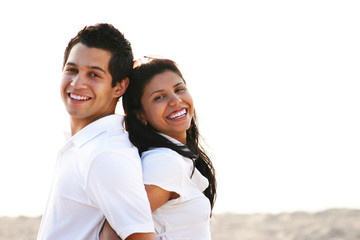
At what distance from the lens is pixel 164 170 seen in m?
2.72

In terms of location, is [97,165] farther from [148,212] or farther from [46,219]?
[46,219]

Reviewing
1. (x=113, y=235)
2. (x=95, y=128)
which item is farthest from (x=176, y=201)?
(x=95, y=128)

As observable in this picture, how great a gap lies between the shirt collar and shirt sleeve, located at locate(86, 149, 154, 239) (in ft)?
0.96

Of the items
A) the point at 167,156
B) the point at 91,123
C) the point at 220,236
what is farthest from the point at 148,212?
the point at 220,236

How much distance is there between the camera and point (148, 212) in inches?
97.3

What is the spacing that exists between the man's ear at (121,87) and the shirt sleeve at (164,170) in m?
0.37

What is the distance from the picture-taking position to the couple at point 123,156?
7.97 feet

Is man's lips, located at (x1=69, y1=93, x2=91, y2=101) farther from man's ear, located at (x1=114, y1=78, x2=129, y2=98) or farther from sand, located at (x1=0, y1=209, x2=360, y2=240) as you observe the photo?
sand, located at (x1=0, y1=209, x2=360, y2=240)

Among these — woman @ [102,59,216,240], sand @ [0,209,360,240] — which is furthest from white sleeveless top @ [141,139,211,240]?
sand @ [0,209,360,240]

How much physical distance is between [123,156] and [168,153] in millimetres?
429

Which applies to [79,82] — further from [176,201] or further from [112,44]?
[176,201]

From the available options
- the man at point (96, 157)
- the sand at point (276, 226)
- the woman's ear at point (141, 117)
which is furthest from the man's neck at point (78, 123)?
the sand at point (276, 226)

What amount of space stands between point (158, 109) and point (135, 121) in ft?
0.52

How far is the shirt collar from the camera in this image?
270 centimetres
